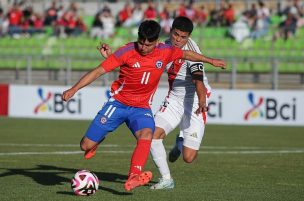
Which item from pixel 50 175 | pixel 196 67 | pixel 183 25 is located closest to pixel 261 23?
pixel 50 175

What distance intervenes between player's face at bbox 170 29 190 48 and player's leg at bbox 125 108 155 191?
50.7 inches

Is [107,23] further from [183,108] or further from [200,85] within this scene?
[200,85]

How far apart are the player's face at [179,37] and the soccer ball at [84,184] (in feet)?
8.20

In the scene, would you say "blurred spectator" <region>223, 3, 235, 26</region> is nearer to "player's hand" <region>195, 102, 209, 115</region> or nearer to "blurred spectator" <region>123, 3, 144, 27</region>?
"blurred spectator" <region>123, 3, 144, 27</region>

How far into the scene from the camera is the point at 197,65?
12.1m

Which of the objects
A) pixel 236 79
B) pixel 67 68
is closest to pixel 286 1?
pixel 236 79

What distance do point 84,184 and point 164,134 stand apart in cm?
213

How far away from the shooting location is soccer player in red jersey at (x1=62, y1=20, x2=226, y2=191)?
1068 cm

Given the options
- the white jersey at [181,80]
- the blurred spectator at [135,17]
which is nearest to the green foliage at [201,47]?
the blurred spectator at [135,17]

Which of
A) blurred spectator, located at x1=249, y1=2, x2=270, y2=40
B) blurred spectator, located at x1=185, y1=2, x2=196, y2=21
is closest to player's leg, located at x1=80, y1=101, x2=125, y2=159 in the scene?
blurred spectator, located at x1=249, y1=2, x2=270, y2=40

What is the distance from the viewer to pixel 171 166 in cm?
1504

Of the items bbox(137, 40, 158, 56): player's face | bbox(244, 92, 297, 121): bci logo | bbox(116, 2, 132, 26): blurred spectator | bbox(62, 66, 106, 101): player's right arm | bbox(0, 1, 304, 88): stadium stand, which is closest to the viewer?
bbox(62, 66, 106, 101): player's right arm

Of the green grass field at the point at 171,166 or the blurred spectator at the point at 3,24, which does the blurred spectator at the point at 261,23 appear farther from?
the blurred spectator at the point at 3,24

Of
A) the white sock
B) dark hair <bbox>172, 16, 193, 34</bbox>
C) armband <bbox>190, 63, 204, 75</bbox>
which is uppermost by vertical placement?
dark hair <bbox>172, 16, 193, 34</bbox>
